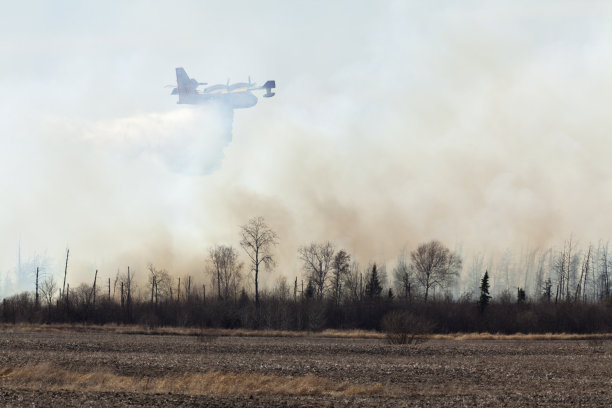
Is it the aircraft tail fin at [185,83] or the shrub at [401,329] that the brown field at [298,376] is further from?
the aircraft tail fin at [185,83]

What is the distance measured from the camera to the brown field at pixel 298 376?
28000 mm

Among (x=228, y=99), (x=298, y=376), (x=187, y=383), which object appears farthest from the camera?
(x=228, y=99)

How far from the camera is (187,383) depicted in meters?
32.9

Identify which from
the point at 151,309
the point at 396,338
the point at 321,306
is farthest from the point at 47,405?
the point at 151,309

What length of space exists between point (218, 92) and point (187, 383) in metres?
84.4

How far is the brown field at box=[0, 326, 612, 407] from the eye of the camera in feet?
91.9

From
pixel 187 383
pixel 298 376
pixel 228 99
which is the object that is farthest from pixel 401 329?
pixel 228 99

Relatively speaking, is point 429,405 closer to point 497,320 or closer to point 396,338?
point 396,338

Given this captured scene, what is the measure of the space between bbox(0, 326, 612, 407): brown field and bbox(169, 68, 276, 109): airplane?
181 feet

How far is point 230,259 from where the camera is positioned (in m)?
163

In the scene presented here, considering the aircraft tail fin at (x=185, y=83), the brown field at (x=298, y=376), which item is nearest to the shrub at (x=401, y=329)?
the brown field at (x=298, y=376)

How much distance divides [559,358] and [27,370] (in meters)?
34.3

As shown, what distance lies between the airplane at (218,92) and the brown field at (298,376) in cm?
5525

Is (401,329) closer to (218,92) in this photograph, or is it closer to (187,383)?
(187,383)
